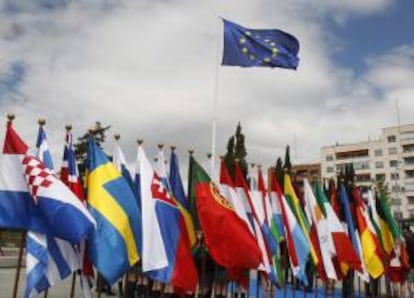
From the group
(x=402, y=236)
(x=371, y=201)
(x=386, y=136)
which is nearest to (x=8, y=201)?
(x=371, y=201)

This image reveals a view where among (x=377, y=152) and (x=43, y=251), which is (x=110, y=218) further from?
(x=377, y=152)

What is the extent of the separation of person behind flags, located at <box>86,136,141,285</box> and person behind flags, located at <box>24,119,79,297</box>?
1.03ft

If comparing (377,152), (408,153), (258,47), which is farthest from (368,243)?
(377,152)

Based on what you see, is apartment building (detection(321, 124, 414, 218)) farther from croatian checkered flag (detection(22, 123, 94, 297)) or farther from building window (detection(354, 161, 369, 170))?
croatian checkered flag (detection(22, 123, 94, 297))

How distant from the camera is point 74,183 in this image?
26.6 ft

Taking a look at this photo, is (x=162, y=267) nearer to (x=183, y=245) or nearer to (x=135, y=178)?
(x=183, y=245)

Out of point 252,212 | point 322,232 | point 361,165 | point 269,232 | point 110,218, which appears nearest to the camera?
point 110,218

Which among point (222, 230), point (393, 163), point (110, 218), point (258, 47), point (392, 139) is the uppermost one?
point (392, 139)

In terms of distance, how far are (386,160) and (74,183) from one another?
104374 millimetres

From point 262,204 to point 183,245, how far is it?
2744mm

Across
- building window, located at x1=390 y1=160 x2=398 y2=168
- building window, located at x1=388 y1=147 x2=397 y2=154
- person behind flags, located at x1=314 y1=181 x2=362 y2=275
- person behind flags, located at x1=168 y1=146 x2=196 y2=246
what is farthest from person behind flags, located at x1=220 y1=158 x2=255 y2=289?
building window, located at x1=388 y1=147 x2=397 y2=154

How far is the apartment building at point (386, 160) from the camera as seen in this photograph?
102 m

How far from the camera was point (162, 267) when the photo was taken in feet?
27.5

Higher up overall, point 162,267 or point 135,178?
point 135,178
